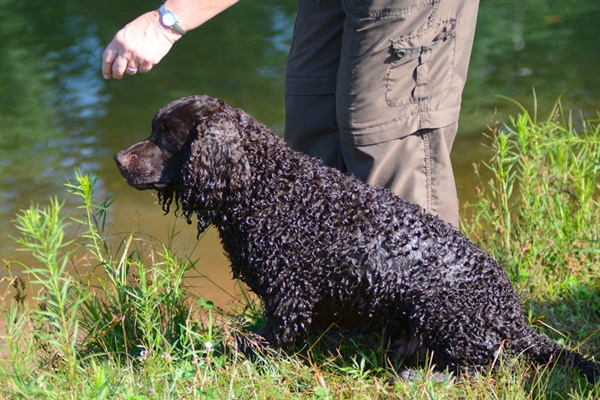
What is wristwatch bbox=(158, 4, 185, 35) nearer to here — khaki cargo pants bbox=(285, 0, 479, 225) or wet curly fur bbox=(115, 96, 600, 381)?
wet curly fur bbox=(115, 96, 600, 381)

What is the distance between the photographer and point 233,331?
3633 mm

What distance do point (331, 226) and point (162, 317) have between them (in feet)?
3.23

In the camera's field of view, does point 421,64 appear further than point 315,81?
No

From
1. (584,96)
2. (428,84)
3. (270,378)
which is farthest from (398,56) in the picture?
(584,96)

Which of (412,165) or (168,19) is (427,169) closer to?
(412,165)

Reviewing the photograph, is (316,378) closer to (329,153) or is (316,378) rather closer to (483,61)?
(329,153)

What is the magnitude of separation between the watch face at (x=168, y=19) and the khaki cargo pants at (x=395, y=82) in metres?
0.79

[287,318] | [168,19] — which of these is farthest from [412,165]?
[168,19]

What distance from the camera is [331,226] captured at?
327cm

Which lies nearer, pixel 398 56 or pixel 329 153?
pixel 398 56

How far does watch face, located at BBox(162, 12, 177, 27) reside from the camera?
130 inches

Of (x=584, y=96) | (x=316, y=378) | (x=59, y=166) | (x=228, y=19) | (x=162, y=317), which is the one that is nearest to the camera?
(x=316, y=378)

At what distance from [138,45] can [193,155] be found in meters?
0.53

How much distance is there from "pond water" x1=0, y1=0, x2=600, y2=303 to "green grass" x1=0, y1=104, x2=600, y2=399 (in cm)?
127
